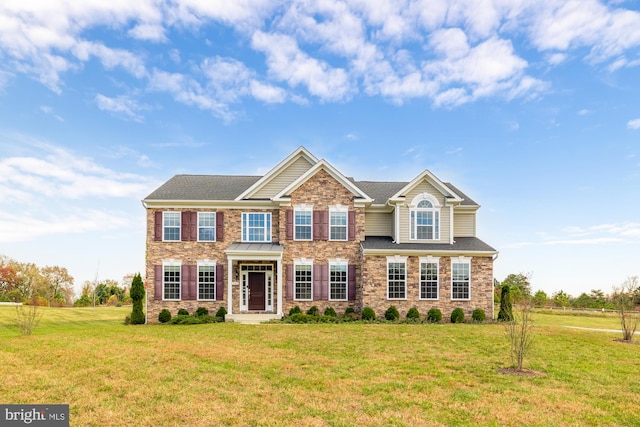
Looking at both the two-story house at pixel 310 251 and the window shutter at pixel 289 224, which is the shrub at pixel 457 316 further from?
the window shutter at pixel 289 224

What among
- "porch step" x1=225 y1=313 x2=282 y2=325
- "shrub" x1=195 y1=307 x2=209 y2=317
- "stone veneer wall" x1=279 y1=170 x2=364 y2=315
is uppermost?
"stone veneer wall" x1=279 y1=170 x2=364 y2=315

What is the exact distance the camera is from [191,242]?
23250 millimetres

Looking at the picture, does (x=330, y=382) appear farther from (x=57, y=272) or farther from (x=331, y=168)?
(x=57, y=272)

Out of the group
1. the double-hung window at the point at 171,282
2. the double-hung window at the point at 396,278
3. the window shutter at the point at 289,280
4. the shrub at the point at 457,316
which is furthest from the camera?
the double-hung window at the point at 171,282

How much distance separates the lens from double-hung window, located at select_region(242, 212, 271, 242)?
933 inches

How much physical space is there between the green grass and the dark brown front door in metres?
7.58

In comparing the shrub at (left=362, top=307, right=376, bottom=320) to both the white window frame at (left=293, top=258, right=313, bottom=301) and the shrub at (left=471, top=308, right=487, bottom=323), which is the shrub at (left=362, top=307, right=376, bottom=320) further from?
the shrub at (left=471, top=308, right=487, bottom=323)

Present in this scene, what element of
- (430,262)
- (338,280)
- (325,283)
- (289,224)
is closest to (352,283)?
(338,280)

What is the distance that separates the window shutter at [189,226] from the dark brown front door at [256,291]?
3903mm

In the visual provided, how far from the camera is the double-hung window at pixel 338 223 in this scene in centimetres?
2325

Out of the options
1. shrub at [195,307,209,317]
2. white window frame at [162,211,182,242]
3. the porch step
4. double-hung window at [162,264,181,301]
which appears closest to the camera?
the porch step

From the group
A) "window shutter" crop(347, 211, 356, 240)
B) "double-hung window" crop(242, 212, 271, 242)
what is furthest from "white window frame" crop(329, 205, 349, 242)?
"double-hung window" crop(242, 212, 271, 242)

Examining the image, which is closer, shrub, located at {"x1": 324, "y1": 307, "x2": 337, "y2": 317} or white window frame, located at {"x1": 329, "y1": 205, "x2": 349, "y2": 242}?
shrub, located at {"x1": 324, "y1": 307, "x2": 337, "y2": 317}

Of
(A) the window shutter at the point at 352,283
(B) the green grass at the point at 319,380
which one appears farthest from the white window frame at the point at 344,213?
(B) the green grass at the point at 319,380
